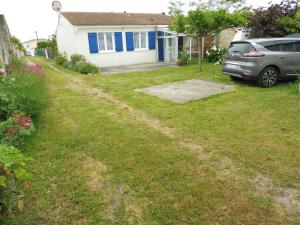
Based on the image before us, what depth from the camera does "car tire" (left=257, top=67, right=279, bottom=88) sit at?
855 centimetres

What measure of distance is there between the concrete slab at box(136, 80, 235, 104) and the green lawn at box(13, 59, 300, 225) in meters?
1.25

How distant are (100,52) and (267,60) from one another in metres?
12.6

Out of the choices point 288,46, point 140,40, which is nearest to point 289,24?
point 288,46

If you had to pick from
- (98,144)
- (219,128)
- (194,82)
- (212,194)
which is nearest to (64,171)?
(98,144)

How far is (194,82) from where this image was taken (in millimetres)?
10469

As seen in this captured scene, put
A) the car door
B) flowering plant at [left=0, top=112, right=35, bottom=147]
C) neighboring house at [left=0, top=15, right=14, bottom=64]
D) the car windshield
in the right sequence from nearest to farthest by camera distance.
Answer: flowering plant at [left=0, top=112, right=35, bottom=147] → the car windshield → the car door → neighboring house at [left=0, top=15, right=14, bottom=64]

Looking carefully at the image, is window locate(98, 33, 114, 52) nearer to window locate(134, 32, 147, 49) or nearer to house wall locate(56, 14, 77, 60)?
house wall locate(56, 14, 77, 60)

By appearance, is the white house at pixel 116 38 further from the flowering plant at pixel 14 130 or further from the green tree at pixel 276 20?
the flowering plant at pixel 14 130

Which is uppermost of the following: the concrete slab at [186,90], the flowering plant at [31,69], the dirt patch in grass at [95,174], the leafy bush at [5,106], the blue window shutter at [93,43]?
the blue window shutter at [93,43]

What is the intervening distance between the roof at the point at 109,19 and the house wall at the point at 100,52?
35 centimetres

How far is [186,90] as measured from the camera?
8.90 m

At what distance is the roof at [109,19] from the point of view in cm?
1750

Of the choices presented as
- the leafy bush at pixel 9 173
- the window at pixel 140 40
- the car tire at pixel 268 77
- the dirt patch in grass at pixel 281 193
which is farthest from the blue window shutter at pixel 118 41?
the leafy bush at pixel 9 173

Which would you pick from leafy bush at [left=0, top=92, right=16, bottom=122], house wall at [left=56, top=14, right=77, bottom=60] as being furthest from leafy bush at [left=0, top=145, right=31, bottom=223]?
house wall at [left=56, top=14, right=77, bottom=60]
